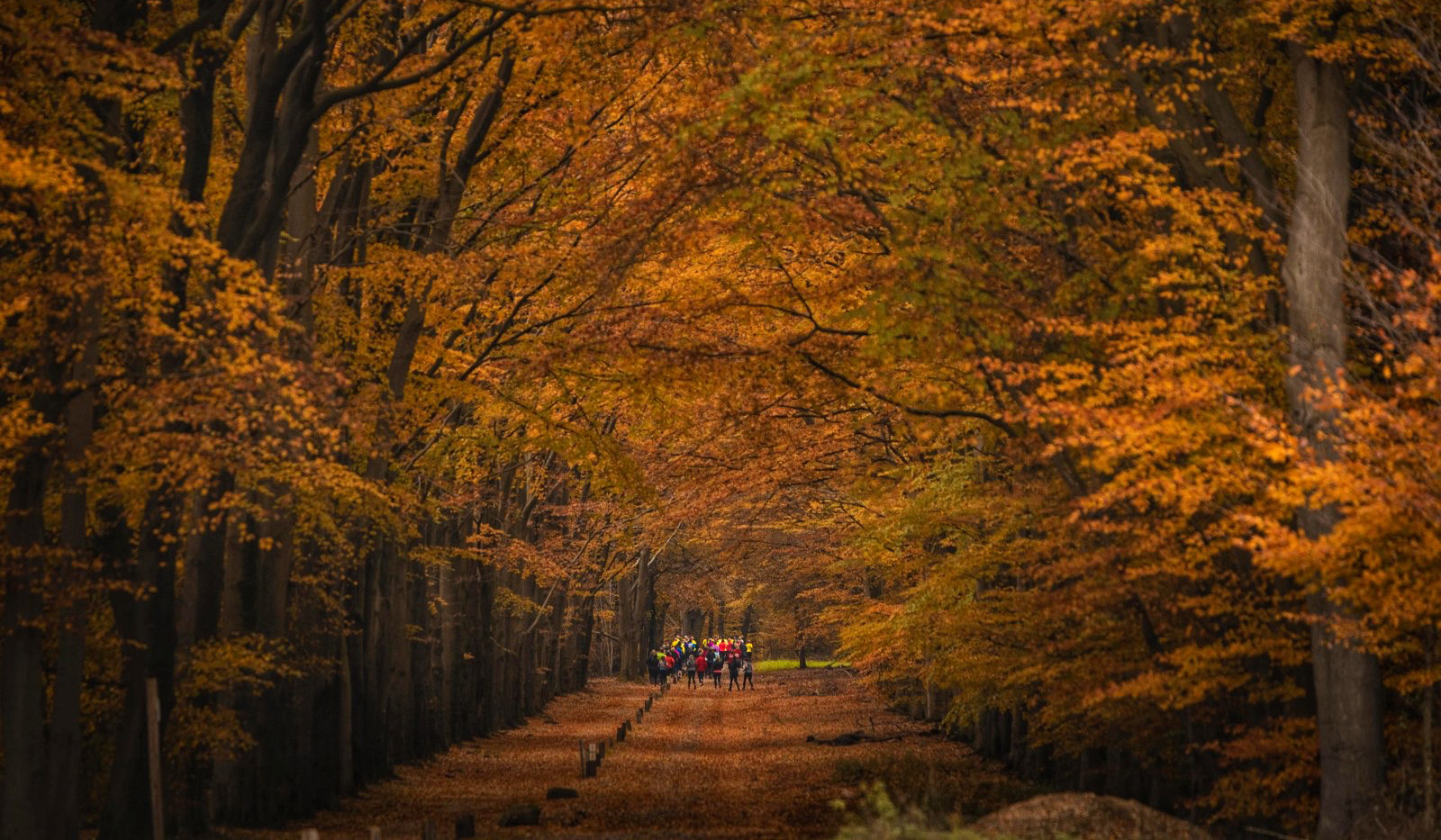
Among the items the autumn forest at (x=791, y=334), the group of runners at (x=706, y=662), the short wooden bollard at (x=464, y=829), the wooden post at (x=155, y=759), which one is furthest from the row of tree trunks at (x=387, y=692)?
the group of runners at (x=706, y=662)

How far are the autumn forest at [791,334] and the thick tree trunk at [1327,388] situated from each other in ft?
0.16

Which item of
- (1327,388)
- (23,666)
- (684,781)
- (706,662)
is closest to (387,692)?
(684,781)

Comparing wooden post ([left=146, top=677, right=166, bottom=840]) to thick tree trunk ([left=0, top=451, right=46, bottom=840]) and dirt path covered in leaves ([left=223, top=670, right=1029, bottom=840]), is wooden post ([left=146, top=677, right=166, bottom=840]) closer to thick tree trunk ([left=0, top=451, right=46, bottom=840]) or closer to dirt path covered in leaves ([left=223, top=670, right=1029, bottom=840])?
thick tree trunk ([left=0, top=451, right=46, bottom=840])

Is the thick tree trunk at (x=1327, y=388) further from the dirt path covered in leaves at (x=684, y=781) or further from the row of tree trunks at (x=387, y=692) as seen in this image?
the row of tree trunks at (x=387, y=692)

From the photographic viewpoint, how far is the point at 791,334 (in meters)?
18.9

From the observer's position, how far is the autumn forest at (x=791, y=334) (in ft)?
44.2

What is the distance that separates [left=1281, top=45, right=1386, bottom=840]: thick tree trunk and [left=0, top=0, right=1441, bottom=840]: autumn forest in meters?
0.05

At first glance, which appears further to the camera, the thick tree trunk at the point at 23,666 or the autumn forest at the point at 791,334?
the thick tree trunk at the point at 23,666

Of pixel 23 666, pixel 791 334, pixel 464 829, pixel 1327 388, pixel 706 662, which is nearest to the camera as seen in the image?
pixel 1327 388

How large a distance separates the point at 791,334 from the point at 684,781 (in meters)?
10.5

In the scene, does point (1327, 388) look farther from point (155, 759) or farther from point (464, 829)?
point (155, 759)

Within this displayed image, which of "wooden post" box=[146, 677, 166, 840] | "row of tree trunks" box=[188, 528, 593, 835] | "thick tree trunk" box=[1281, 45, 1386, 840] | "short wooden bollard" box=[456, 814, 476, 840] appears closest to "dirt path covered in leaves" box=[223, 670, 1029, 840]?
"row of tree trunks" box=[188, 528, 593, 835]

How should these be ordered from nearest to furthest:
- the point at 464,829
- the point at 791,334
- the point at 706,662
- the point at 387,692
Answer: the point at 464,829, the point at 791,334, the point at 387,692, the point at 706,662

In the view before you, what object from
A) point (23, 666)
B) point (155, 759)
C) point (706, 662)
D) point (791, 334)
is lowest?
point (706, 662)
